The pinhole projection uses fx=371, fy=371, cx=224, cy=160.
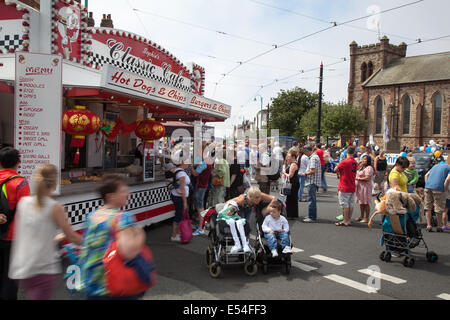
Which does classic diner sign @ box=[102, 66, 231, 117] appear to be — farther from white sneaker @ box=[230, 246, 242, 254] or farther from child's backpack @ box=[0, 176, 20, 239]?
white sneaker @ box=[230, 246, 242, 254]

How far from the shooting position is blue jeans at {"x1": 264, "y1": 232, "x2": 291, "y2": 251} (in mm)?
5422

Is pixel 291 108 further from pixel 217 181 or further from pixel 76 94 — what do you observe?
pixel 76 94

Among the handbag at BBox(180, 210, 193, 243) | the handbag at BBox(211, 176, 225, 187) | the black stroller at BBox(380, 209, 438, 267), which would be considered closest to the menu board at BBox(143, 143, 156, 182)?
the handbag at BBox(211, 176, 225, 187)

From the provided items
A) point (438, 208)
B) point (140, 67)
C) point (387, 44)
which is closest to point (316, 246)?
point (438, 208)

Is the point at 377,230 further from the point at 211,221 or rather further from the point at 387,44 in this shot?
the point at 387,44

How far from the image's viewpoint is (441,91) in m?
48.6

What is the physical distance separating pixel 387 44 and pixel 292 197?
193ft

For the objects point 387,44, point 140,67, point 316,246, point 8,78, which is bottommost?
point 316,246

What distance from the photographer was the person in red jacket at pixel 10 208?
12.0ft

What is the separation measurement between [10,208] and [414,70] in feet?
195

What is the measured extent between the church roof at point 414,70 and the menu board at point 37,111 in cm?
5327

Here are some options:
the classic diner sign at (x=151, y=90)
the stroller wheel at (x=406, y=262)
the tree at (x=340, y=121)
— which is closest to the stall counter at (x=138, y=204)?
the classic diner sign at (x=151, y=90)

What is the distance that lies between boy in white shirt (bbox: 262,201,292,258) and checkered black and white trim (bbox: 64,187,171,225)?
2989 millimetres

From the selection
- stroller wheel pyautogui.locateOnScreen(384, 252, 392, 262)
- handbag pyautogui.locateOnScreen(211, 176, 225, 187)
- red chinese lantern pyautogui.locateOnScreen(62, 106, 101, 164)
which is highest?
red chinese lantern pyautogui.locateOnScreen(62, 106, 101, 164)
